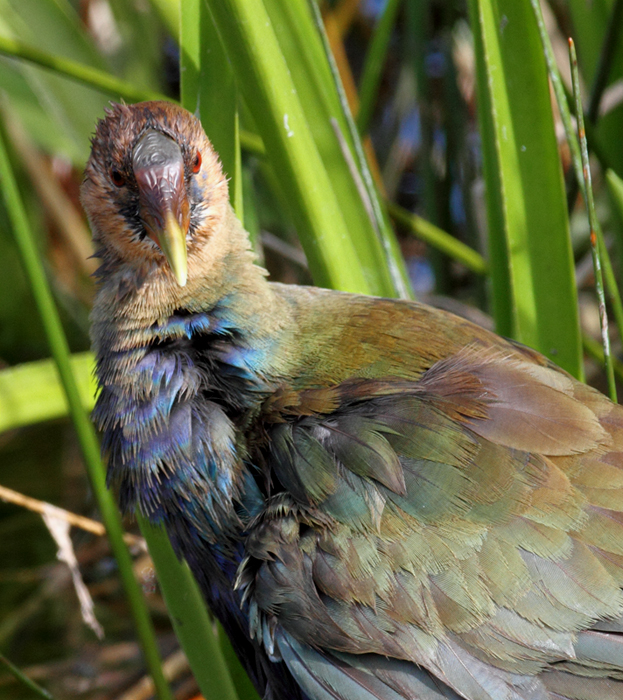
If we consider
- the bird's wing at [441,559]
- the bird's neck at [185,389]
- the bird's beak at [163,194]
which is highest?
the bird's beak at [163,194]

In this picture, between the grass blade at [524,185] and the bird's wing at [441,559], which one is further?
the grass blade at [524,185]

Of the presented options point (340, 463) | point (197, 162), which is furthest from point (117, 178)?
point (340, 463)

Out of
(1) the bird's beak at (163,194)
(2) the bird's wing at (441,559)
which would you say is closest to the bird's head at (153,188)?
(1) the bird's beak at (163,194)

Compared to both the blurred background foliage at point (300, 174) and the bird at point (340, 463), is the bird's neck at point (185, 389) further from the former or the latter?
the blurred background foliage at point (300, 174)

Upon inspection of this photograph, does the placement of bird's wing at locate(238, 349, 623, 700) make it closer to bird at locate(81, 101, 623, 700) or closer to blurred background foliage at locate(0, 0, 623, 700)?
bird at locate(81, 101, 623, 700)

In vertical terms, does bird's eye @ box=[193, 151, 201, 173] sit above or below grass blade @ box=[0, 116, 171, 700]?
above

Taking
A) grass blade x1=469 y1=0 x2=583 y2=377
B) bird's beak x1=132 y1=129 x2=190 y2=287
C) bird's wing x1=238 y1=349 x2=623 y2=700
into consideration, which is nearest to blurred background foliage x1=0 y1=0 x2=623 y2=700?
grass blade x1=469 y1=0 x2=583 y2=377

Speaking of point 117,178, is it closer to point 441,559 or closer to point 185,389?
point 185,389

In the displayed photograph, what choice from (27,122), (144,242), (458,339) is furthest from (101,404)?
(27,122)
